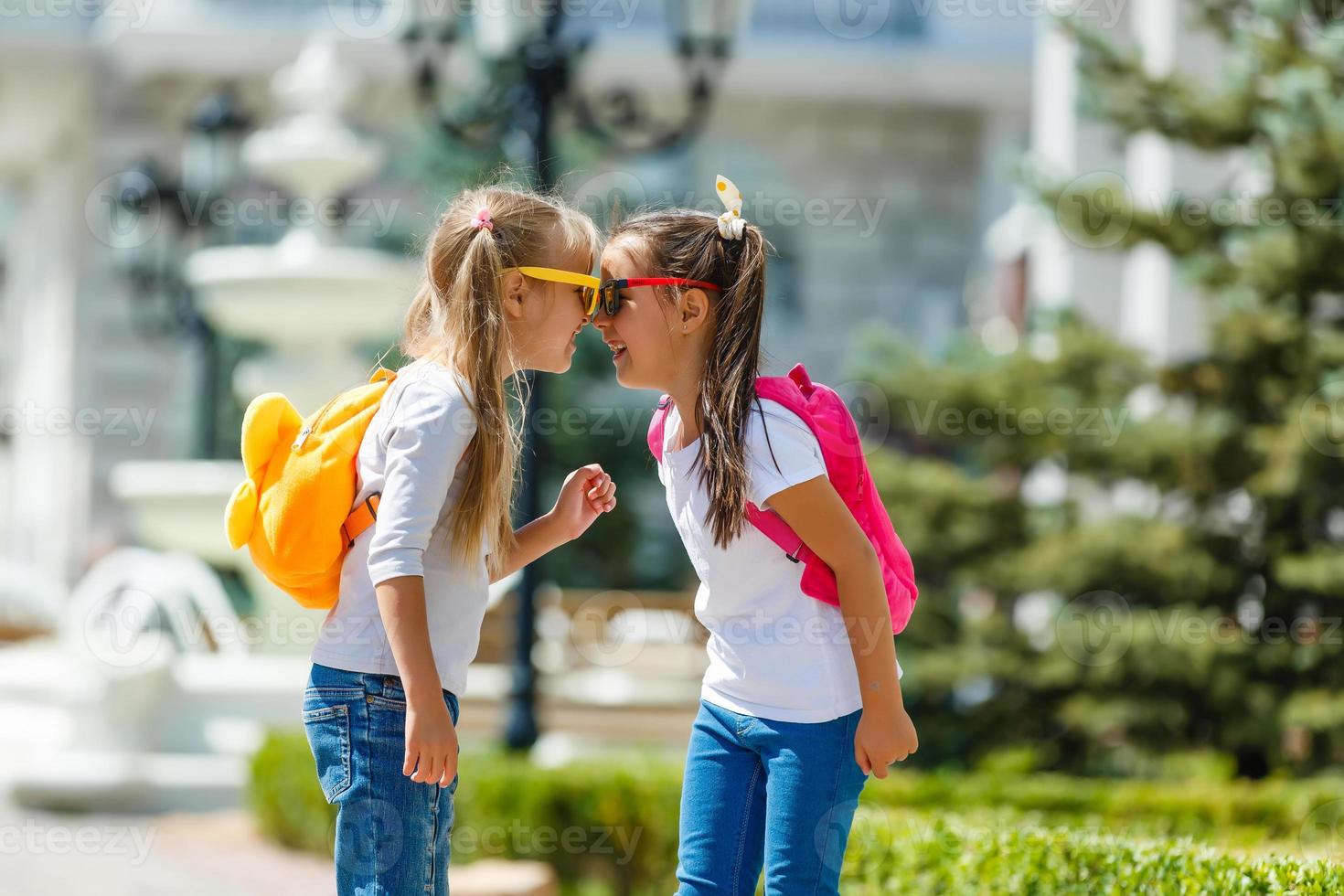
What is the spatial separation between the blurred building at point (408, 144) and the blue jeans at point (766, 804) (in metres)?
15.6

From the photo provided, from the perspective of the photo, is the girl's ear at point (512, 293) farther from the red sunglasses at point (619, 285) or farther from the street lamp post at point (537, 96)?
the street lamp post at point (537, 96)

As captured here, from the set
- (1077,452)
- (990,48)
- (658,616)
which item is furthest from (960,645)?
(990,48)

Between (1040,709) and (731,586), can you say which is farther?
(1040,709)

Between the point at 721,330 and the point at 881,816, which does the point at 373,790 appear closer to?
the point at 721,330

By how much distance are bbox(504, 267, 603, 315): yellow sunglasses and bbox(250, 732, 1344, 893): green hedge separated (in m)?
1.63

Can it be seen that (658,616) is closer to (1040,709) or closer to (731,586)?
(1040,709)

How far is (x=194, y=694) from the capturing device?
7.58 metres

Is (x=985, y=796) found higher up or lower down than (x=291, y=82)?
lower down

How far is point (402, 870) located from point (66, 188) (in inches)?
735

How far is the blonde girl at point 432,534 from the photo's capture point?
2191mm

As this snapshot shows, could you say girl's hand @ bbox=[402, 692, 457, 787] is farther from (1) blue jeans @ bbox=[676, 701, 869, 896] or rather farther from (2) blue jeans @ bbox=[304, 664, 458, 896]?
(1) blue jeans @ bbox=[676, 701, 869, 896]

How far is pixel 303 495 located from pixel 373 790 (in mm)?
468

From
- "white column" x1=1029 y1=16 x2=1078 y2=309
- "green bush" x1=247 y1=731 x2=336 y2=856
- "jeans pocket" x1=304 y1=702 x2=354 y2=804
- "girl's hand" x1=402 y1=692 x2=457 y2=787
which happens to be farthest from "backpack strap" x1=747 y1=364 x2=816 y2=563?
"white column" x1=1029 y1=16 x2=1078 y2=309

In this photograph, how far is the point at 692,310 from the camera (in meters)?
2.46
